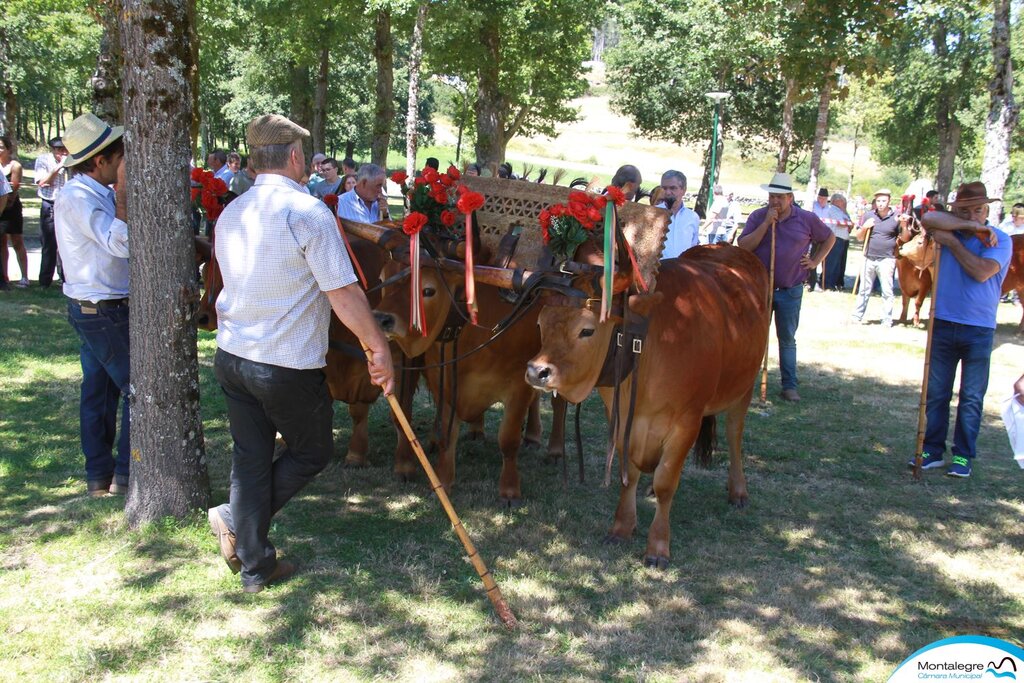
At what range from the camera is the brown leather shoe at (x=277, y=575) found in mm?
4492

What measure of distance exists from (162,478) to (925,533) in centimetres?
477

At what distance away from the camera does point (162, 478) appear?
5.00 meters

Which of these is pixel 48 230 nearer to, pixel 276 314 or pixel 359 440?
pixel 359 440

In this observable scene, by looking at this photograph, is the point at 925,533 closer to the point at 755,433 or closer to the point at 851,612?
the point at 851,612

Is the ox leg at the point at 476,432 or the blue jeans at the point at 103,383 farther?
the ox leg at the point at 476,432

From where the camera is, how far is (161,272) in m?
4.76

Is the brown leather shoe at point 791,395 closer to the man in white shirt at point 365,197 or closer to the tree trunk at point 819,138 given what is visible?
the man in white shirt at point 365,197

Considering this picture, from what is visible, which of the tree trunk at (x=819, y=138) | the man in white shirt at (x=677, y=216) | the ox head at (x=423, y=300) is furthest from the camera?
the tree trunk at (x=819, y=138)

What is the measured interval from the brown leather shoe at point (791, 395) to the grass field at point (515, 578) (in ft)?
6.34

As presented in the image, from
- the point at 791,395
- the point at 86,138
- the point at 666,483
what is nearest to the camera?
the point at 86,138

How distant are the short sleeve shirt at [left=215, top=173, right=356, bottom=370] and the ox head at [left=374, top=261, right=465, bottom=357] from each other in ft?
3.25

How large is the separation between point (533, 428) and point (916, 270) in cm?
951

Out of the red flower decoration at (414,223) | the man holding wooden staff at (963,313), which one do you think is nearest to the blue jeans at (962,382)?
the man holding wooden staff at (963,313)

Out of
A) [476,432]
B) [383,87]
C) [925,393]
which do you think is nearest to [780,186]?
[925,393]
